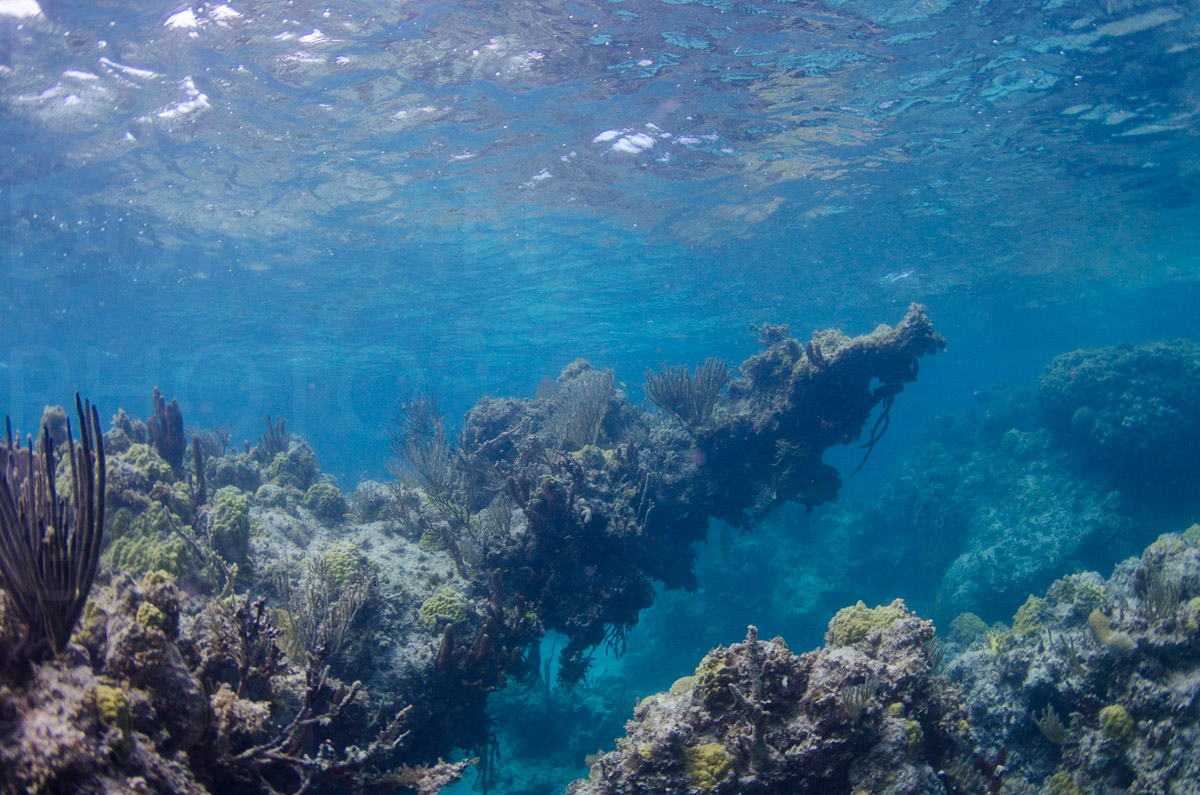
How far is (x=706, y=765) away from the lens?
400 centimetres

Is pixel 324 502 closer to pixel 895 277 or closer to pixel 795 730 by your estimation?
pixel 795 730

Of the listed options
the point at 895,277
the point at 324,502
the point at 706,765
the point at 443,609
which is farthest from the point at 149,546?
the point at 895,277

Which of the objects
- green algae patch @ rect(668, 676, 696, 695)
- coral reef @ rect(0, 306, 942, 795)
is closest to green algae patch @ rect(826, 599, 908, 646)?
coral reef @ rect(0, 306, 942, 795)

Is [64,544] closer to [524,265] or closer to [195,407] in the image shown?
[524,265]

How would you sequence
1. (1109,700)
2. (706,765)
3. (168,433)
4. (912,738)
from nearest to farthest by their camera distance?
1. (706,765)
2. (912,738)
3. (1109,700)
4. (168,433)

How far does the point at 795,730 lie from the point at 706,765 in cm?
69

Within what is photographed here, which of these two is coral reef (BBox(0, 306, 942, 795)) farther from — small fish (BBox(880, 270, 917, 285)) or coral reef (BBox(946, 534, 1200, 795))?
small fish (BBox(880, 270, 917, 285))

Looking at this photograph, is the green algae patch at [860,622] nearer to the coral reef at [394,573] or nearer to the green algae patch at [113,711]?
the coral reef at [394,573]

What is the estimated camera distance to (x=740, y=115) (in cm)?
1507

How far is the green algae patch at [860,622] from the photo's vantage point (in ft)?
17.4

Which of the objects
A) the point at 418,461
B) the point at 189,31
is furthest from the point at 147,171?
the point at 418,461

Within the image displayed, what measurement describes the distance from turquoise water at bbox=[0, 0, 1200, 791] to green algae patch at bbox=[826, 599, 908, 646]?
9110 millimetres

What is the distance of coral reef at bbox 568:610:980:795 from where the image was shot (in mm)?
3920

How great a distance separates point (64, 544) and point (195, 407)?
300ft
